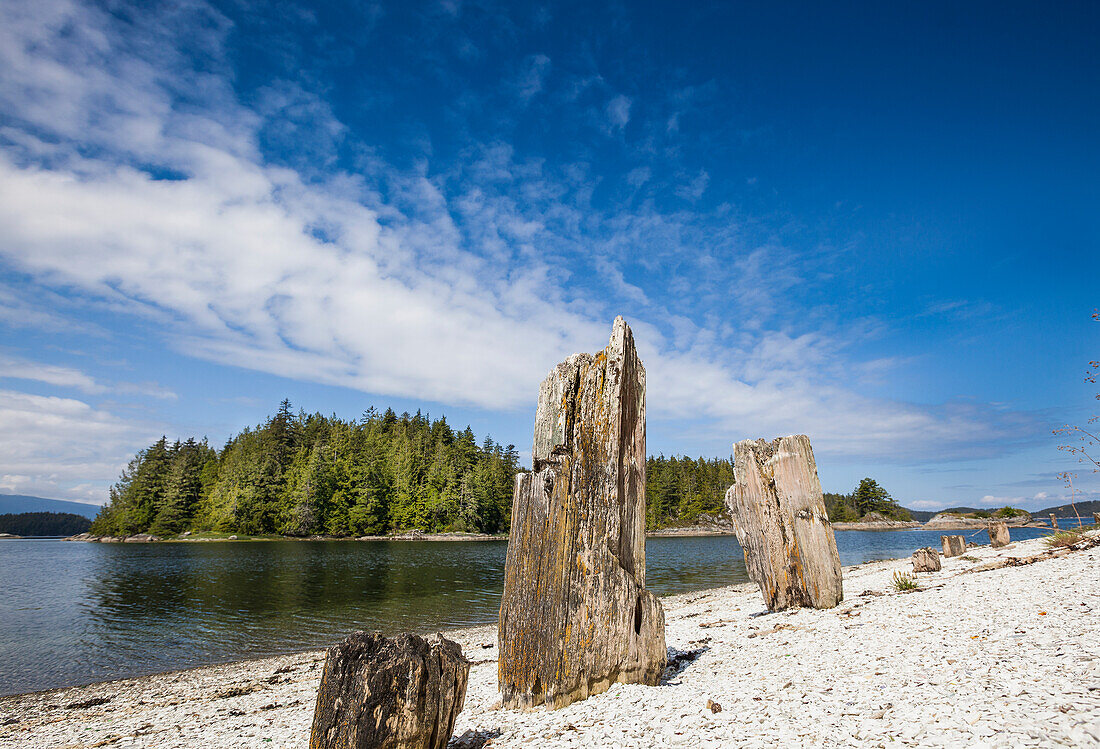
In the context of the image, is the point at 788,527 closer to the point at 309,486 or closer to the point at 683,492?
the point at 309,486

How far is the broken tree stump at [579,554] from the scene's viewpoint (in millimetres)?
6336

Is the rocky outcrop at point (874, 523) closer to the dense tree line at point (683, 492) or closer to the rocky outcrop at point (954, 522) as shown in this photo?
the rocky outcrop at point (954, 522)

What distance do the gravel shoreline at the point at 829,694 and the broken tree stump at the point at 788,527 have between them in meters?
0.54

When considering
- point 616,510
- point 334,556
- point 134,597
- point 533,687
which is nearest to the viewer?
point 533,687

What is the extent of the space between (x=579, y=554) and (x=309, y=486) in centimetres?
8996

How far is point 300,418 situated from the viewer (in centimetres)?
10381

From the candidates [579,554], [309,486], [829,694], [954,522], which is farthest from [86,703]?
[954,522]

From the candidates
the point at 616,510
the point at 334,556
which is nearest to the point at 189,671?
the point at 616,510

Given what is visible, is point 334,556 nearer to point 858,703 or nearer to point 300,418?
point 858,703

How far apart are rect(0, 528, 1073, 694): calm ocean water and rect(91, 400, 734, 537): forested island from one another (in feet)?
133

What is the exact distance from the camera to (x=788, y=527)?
10867 millimetres

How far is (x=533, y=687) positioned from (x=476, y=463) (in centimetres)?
10132

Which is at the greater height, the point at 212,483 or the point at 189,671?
the point at 212,483

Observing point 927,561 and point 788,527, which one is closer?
point 788,527
